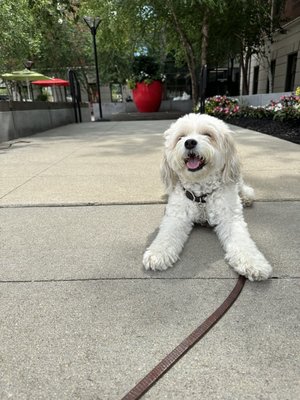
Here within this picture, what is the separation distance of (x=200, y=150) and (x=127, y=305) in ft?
4.40

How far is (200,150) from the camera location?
268 cm

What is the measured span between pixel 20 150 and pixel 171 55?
20.1m

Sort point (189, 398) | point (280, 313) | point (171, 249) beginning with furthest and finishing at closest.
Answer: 1. point (171, 249)
2. point (280, 313)
3. point (189, 398)

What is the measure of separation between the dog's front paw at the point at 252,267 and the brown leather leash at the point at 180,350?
0.13 m

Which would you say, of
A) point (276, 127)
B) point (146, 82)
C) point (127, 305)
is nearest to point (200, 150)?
point (127, 305)

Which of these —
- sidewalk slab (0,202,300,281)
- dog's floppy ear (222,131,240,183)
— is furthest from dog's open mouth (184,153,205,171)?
sidewalk slab (0,202,300,281)

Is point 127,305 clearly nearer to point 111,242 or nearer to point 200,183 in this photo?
point 111,242

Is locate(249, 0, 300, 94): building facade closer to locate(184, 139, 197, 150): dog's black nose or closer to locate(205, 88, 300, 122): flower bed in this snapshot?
locate(205, 88, 300, 122): flower bed

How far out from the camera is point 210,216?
2896 millimetres

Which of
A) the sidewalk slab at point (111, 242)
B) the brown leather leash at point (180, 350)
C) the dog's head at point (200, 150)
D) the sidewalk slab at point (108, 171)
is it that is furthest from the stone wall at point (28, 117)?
the brown leather leash at point (180, 350)

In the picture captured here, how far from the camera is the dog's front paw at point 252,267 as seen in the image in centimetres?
218

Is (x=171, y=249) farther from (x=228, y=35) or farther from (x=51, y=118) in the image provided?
(x=228, y=35)

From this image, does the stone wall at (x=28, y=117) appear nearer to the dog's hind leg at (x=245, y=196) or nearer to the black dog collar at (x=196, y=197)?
the dog's hind leg at (x=245, y=196)

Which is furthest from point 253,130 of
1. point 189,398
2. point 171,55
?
point 171,55
